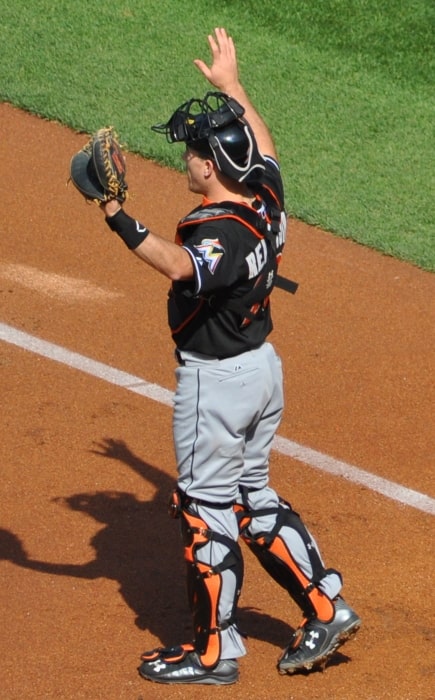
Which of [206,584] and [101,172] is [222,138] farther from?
[206,584]

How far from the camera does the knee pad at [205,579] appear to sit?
4.54 metres

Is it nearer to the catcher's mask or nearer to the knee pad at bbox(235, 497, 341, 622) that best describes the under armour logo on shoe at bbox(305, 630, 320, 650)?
the knee pad at bbox(235, 497, 341, 622)

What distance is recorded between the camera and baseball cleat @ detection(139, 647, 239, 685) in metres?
4.60

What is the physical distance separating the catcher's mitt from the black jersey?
1.05 ft

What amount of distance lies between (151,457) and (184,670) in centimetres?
168

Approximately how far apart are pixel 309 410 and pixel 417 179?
3782mm

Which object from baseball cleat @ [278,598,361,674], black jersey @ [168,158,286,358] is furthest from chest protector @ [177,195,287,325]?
baseball cleat @ [278,598,361,674]

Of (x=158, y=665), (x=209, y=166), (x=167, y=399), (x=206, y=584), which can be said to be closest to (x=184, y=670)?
(x=158, y=665)

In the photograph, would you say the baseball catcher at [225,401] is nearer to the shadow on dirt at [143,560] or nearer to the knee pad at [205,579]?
the knee pad at [205,579]

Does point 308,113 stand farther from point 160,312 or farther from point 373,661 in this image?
point 373,661

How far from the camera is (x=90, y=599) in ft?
16.6

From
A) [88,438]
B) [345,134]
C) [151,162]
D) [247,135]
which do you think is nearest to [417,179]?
[345,134]

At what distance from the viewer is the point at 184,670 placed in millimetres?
4617

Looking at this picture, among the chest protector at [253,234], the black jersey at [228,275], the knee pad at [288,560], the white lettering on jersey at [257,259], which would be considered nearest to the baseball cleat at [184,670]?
the knee pad at [288,560]
